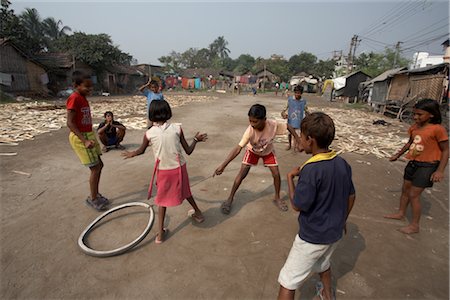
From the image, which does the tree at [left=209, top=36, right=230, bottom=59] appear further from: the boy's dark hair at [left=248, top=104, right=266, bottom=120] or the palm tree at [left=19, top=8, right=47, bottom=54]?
the boy's dark hair at [left=248, top=104, right=266, bottom=120]

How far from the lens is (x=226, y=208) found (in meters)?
4.30

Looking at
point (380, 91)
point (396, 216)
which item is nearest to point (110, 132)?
point (396, 216)

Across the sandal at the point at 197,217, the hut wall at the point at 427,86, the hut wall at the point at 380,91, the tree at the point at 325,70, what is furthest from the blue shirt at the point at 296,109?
the tree at the point at 325,70

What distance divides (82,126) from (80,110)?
261 millimetres

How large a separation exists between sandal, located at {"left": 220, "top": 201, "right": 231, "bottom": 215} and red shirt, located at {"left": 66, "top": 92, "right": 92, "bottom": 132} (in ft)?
8.42

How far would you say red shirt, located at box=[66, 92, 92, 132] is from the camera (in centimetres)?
372

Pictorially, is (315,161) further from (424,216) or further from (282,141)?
(282,141)

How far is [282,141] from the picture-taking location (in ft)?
31.8

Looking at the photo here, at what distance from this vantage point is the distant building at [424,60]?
47.6 m

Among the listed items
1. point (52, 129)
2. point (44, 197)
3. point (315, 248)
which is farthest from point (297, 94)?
point (52, 129)

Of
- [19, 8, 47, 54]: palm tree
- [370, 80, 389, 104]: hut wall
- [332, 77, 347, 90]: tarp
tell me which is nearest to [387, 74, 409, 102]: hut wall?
[370, 80, 389, 104]: hut wall

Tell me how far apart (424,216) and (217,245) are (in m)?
3.75

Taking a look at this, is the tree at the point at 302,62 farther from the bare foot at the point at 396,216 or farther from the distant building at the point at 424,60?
the bare foot at the point at 396,216

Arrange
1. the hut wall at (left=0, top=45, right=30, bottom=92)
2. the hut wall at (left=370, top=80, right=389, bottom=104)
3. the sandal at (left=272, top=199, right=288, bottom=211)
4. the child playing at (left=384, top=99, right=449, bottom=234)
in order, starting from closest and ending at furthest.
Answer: the child playing at (left=384, top=99, right=449, bottom=234), the sandal at (left=272, top=199, right=288, bottom=211), the hut wall at (left=370, top=80, right=389, bottom=104), the hut wall at (left=0, top=45, right=30, bottom=92)
